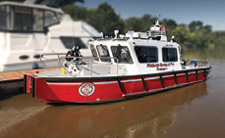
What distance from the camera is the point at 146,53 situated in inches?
294

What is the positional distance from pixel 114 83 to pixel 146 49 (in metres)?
2.21

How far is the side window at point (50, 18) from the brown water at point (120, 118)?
21.2ft

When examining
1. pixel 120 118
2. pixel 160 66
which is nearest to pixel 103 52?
pixel 160 66

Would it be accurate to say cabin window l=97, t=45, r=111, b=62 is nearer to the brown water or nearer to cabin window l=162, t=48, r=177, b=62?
the brown water

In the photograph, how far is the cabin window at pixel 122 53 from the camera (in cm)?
711

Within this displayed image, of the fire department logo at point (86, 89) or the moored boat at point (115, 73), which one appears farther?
the fire department logo at point (86, 89)

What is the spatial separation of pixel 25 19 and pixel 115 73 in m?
8.02

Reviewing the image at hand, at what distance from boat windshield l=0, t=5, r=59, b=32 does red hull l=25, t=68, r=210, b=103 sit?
6.45 metres

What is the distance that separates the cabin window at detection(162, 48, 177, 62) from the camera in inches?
322

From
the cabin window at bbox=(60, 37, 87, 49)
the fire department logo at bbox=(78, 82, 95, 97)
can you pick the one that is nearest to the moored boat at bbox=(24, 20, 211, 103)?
the fire department logo at bbox=(78, 82, 95, 97)

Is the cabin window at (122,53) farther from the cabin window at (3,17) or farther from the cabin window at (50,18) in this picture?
the cabin window at (3,17)

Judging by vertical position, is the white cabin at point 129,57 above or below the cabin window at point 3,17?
below

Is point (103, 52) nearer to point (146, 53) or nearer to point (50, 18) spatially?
point (146, 53)

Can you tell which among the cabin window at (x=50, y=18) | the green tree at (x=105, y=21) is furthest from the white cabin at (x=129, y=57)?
the green tree at (x=105, y=21)
